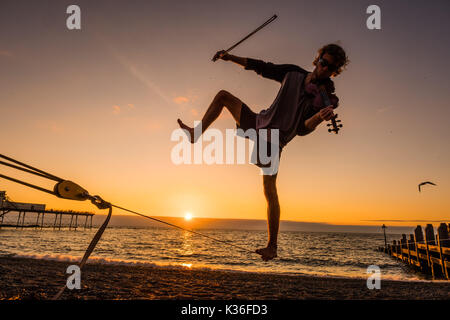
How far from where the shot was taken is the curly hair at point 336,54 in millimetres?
3482

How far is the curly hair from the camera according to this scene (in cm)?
348

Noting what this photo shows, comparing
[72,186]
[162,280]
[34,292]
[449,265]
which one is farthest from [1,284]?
[449,265]

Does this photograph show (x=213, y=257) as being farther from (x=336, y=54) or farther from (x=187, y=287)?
(x=336, y=54)

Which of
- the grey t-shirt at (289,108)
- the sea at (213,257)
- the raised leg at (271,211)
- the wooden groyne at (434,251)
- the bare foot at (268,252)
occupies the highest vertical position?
the grey t-shirt at (289,108)

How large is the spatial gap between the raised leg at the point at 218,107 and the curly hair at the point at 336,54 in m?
1.19

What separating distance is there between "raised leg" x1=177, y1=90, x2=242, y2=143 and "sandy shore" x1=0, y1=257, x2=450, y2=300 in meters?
9.02

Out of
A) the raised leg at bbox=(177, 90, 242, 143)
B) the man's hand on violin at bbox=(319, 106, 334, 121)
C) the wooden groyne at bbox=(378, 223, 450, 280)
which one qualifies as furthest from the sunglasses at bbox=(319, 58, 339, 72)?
the wooden groyne at bbox=(378, 223, 450, 280)

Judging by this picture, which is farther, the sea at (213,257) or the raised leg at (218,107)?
the sea at (213,257)

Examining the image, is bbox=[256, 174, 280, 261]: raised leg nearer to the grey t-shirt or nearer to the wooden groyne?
the grey t-shirt

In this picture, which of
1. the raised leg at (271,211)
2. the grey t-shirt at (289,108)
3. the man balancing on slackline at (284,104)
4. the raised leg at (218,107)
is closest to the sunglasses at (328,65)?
the man balancing on slackline at (284,104)

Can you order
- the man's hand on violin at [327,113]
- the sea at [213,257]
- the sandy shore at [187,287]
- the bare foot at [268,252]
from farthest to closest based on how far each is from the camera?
1. the sea at [213,257]
2. the sandy shore at [187,287]
3. the bare foot at [268,252]
4. the man's hand on violin at [327,113]

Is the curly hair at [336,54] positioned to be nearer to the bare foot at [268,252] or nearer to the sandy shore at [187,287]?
the bare foot at [268,252]
